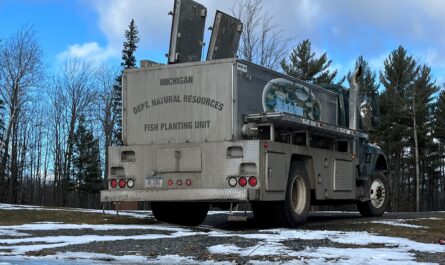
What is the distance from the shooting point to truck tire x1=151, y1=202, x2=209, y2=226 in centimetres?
1271

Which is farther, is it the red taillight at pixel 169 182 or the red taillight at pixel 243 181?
the red taillight at pixel 169 182

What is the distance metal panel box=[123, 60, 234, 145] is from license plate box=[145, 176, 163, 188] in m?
0.73

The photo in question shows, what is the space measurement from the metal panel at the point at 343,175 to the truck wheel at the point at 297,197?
1302mm

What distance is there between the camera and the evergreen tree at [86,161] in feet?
182

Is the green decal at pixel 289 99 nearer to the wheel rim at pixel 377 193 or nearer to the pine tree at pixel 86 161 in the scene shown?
the wheel rim at pixel 377 193

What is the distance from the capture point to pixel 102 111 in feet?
180

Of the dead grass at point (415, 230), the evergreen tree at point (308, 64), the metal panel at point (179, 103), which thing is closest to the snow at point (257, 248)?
the dead grass at point (415, 230)

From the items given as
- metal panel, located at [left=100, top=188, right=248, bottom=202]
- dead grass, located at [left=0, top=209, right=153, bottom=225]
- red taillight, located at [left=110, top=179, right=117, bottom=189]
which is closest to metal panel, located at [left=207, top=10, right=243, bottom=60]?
Result: metal panel, located at [left=100, top=188, right=248, bottom=202]

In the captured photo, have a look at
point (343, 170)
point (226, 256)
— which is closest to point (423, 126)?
point (343, 170)

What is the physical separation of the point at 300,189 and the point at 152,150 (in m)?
3.15

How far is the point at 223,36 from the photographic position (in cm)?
1266

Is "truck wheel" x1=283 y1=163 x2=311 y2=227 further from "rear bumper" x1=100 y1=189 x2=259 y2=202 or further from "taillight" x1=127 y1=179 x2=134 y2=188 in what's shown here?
"taillight" x1=127 y1=179 x2=134 y2=188

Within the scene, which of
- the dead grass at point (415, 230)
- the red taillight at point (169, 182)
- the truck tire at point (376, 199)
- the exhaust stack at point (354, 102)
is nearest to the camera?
the dead grass at point (415, 230)

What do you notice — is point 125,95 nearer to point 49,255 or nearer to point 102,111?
point 49,255
